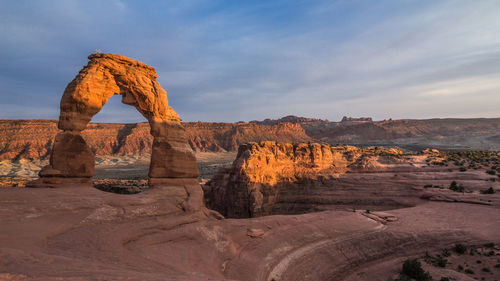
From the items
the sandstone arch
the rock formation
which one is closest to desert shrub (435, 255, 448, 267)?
the rock formation

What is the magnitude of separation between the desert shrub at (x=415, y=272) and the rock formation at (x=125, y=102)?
11576 mm

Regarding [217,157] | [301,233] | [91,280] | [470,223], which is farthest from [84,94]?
[217,157]

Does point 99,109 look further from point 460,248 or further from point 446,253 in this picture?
point 460,248

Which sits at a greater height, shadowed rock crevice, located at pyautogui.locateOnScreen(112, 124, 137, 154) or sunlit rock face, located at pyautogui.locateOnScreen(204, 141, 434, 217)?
shadowed rock crevice, located at pyautogui.locateOnScreen(112, 124, 137, 154)

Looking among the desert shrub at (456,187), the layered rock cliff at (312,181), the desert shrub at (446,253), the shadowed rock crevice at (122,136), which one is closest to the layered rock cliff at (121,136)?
the shadowed rock crevice at (122,136)

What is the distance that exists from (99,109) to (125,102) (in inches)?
66.3

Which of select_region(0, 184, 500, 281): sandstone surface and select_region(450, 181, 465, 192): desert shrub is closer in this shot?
select_region(0, 184, 500, 281): sandstone surface

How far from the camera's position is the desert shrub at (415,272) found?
535 inches

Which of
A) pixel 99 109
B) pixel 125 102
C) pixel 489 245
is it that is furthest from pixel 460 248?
pixel 99 109

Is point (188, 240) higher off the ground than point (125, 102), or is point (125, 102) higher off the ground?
point (125, 102)

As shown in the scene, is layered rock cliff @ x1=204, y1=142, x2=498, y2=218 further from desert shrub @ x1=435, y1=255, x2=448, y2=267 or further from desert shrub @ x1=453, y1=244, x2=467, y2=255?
desert shrub @ x1=435, y1=255, x2=448, y2=267

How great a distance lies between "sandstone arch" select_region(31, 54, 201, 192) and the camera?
1298cm

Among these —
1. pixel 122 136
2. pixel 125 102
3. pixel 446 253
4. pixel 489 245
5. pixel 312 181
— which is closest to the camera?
pixel 125 102

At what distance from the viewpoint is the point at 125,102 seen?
15148 mm
